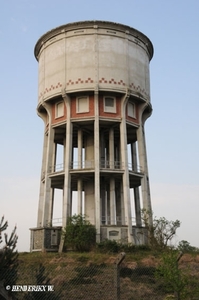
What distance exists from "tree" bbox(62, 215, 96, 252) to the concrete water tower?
0.56m

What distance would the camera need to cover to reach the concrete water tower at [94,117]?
31.2 meters

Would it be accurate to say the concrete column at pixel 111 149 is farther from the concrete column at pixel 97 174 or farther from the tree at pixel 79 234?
the tree at pixel 79 234

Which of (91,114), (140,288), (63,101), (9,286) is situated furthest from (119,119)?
(9,286)

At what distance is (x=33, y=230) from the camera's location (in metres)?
32.8

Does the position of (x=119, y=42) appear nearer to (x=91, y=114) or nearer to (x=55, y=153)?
(x=91, y=114)

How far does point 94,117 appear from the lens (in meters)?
31.4

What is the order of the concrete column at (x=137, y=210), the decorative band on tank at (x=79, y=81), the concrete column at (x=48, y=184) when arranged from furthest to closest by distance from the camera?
the concrete column at (x=137, y=210)
the concrete column at (x=48, y=184)
the decorative band on tank at (x=79, y=81)

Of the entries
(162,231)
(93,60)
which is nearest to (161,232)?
(162,231)

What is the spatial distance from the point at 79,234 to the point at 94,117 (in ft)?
30.0

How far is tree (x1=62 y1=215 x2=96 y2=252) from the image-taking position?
96.0 feet

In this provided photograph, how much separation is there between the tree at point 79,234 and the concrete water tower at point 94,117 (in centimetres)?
56

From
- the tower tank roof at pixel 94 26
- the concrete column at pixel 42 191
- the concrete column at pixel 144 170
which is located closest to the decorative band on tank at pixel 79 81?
the tower tank roof at pixel 94 26

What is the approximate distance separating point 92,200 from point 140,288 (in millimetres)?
15433

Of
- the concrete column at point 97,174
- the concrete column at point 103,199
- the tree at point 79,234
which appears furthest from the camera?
the concrete column at point 103,199
